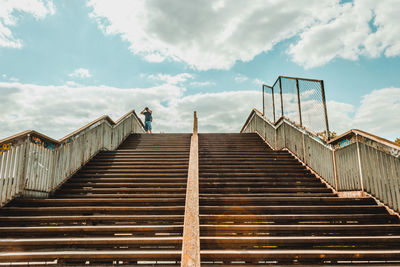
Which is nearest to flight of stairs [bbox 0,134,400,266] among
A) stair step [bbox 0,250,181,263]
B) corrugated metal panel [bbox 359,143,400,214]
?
stair step [bbox 0,250,181,263]

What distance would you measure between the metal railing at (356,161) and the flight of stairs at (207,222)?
0.29 metres

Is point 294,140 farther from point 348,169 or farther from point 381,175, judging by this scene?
point 381,175

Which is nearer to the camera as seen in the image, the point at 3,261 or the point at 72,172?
the point at 3,261

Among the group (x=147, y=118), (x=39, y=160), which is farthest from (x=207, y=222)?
(x=147, y=118)

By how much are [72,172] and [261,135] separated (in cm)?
790

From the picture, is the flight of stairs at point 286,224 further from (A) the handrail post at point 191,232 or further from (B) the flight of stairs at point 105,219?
(B) the flight of stairs at point 105,219

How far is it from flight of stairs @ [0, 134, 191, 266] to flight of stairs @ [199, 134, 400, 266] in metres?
0.62

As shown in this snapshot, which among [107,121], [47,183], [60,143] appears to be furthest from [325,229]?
[107,121]

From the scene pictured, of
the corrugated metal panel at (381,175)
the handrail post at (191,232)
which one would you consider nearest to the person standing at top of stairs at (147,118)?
the handrail post at (191,232)

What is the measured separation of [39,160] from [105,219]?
6.90 feet

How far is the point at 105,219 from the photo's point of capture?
3.99 meters

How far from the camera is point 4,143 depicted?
423cm

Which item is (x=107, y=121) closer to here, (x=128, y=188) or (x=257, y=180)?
(x=128, y=188)

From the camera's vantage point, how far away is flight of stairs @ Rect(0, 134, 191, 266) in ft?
10.2
